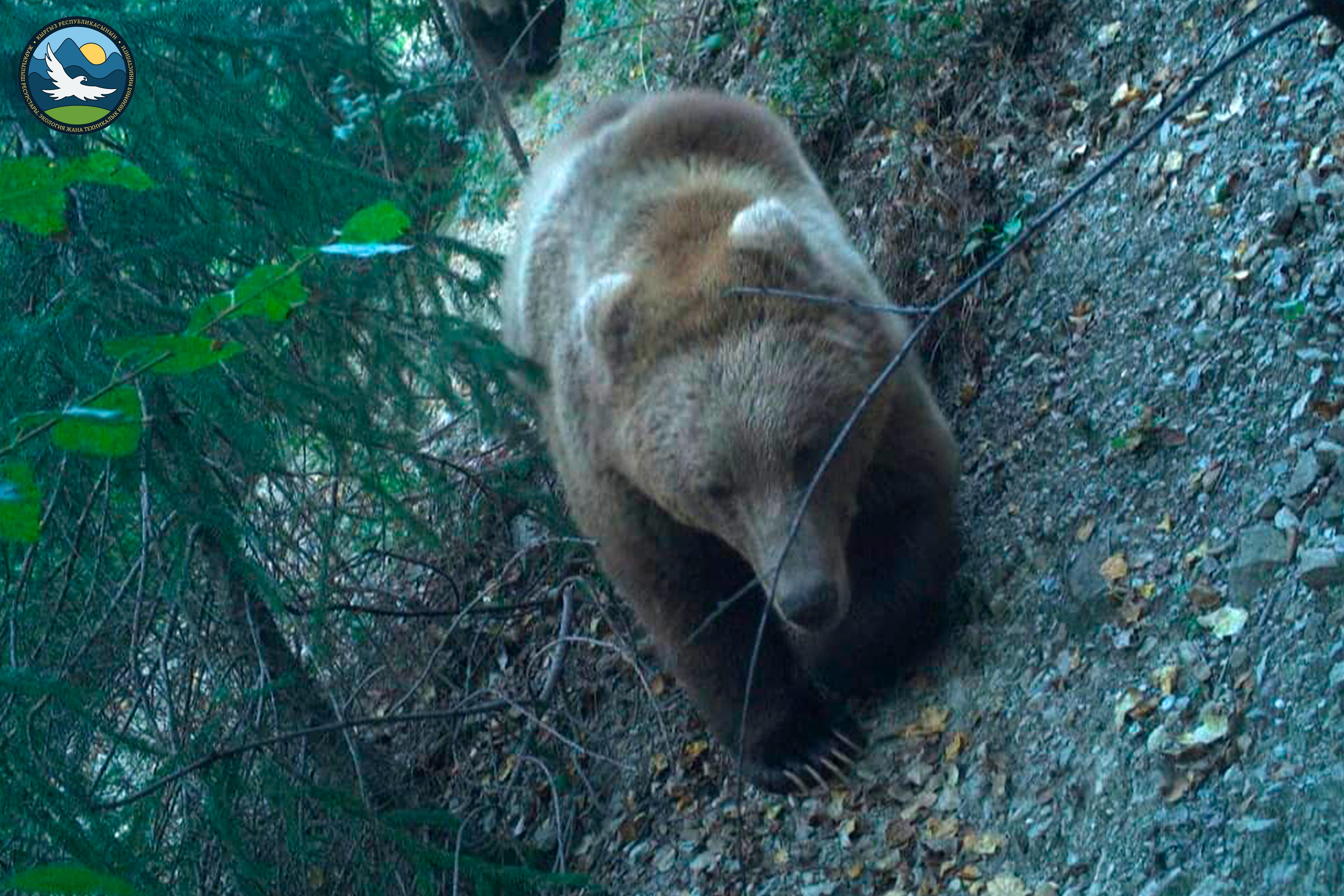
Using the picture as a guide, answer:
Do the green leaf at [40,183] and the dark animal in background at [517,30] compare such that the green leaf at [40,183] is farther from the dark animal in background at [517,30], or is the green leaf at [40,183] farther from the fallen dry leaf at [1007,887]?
the dark animal in background at [517,30]

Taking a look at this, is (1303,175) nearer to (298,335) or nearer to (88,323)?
(298,335)

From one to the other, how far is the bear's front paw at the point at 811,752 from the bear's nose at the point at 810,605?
95 cm

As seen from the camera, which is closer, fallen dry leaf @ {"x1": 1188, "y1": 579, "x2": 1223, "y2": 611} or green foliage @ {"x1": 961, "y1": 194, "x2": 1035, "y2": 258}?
fallen dry leaf @ {"x1": 1188, "y1": 579, "x2": 1223, "y2": 611}

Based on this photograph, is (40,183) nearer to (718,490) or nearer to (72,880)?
(72,880)

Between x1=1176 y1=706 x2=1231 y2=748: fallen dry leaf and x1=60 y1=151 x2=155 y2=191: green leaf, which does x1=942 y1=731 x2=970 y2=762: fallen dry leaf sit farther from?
x1=60 y1=151 x2=155 y2=191: green leaf

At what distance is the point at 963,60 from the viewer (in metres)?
7.16

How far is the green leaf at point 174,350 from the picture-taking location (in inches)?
102

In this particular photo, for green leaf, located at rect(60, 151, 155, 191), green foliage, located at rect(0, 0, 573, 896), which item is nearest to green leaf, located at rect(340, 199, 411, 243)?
green leaf, located at rect(60, 151, 155, 191)

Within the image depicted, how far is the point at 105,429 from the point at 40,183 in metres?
0.50

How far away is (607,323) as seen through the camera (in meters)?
4.86

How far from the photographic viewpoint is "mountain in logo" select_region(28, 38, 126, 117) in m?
4.34

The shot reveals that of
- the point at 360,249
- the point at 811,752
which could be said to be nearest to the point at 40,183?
the point at 360,249

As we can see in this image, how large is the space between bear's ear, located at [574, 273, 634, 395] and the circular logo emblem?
166cm

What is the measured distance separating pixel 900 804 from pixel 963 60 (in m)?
4.01
